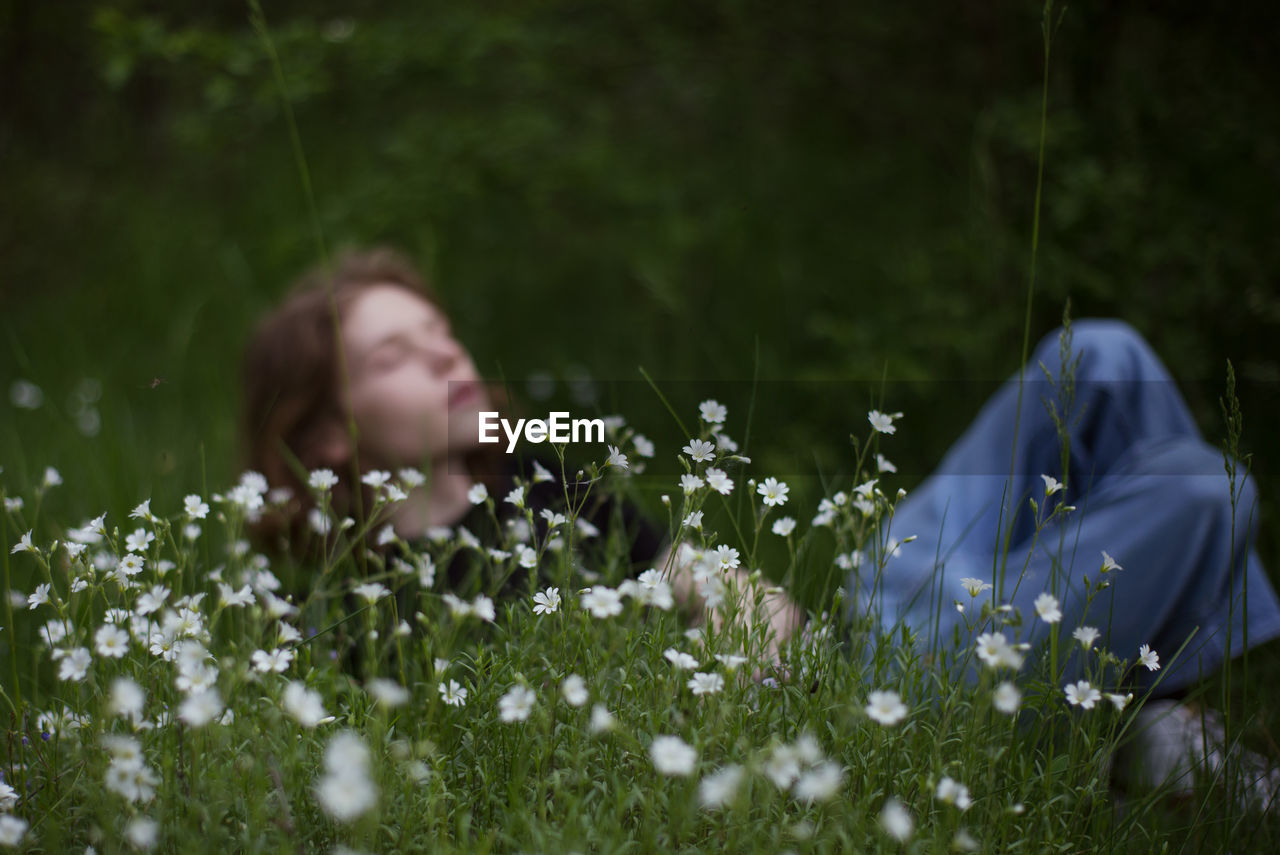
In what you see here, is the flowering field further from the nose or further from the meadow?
the nose

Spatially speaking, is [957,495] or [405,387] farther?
[957,495]

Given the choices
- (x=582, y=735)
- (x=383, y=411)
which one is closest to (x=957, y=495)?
(x=383, y=411)

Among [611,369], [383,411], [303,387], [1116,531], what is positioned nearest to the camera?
[1116,531]

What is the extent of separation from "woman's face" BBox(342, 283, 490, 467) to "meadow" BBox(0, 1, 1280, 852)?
0.36 metres

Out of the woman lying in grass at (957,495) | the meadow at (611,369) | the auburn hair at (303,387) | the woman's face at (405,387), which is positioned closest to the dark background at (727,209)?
the meadow at (611,369)

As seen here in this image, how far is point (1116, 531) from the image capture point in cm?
211

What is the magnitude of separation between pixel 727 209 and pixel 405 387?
114 inches

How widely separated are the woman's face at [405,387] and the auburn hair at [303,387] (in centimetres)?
14

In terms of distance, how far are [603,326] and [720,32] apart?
161cm

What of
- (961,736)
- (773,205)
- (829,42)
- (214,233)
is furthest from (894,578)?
(214,233)

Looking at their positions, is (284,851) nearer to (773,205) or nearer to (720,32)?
(720,32)

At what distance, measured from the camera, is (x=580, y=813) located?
4.06 ft

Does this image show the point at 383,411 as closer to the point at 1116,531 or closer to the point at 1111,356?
the point at 1116,531

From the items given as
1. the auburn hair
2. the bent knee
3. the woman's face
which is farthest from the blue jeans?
the auburn hair
